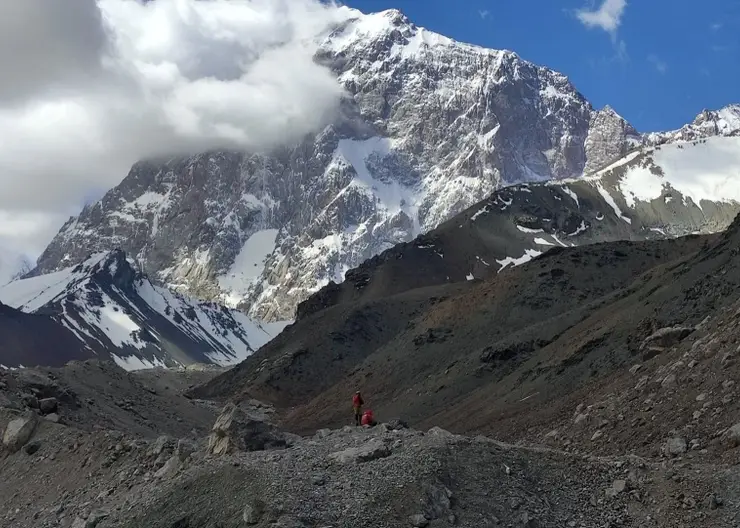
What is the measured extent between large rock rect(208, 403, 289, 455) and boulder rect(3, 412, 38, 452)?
8.51 meters

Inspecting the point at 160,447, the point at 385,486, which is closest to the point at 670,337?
the point at 160,447

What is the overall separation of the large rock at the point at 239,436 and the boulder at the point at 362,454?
115 inches

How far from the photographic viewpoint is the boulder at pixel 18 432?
29.5 meters

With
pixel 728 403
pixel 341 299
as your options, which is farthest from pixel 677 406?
pixel 341 299

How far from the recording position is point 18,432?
29.6 m

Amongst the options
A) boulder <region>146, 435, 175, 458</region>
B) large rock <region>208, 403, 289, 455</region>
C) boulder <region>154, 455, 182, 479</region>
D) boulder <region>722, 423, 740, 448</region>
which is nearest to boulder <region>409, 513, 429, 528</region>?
large rock <region>208, 403, 289, 455</region>

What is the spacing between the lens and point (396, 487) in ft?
63.4

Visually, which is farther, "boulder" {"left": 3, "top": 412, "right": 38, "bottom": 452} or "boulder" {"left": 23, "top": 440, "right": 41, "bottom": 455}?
"boulder" {"left": 3, "top": 412, "right": 38, "bottom": 452}

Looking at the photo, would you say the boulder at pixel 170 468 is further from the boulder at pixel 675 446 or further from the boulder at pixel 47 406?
the boulder at pixel 47 406

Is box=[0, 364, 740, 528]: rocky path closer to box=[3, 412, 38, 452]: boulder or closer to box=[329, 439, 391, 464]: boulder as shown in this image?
box=[329, 439, 391, 464]: boulder

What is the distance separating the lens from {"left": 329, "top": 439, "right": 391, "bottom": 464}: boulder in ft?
68.1

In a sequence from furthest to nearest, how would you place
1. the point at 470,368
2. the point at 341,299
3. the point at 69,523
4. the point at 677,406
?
1. the point at 341,299
2. the point at 470,368
3. the point at 677,406
4. the point at 69,523

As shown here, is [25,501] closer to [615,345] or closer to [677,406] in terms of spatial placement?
[677,406]

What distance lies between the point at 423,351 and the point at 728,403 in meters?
72.9
